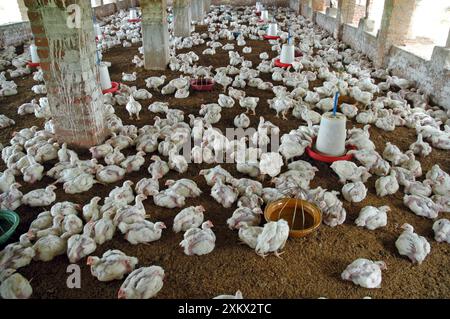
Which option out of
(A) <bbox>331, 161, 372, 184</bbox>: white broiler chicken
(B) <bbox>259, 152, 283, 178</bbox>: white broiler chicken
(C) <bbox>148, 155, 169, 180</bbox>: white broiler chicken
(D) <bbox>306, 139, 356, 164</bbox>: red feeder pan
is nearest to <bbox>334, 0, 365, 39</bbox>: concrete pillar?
(D) <bbox>306, 139, 356, 164</bbox>: red feeder pan

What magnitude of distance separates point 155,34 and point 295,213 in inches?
261

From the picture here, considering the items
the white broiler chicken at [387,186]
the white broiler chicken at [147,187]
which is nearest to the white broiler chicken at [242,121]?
the white broiler chicken at [147,187]

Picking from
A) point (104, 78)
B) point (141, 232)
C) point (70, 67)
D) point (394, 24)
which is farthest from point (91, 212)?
point (394, 24)

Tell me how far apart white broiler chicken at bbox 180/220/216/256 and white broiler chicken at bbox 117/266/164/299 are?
43 centimetres

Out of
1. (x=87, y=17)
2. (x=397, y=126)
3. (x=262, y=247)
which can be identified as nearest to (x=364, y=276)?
(x=262, y=247)

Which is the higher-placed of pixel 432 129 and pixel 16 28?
pixel 16 28

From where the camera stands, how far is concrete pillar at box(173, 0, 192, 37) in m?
12.0

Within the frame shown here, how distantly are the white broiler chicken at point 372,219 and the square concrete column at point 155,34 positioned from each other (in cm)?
680

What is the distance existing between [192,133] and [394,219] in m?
3.07

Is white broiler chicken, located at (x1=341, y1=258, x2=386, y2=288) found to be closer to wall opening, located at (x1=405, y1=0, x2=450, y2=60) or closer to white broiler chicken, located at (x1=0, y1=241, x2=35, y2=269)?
white broiler chicken, located at (x1=0, y1=241, x2=35, y2=269)

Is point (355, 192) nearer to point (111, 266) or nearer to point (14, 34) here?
point (111, 266)
